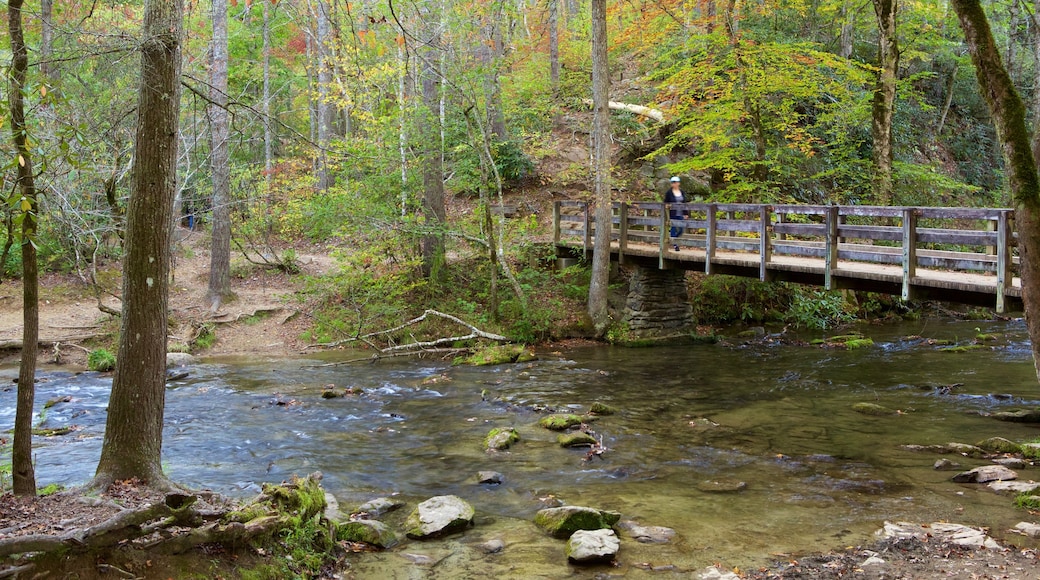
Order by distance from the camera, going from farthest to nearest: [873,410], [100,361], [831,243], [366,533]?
[100,361] < [831,243] < [873,410] < [366,533]

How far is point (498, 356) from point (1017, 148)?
10.5m

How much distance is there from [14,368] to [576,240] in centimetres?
1284

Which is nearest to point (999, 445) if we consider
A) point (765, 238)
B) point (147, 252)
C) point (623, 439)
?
point (623, 439)

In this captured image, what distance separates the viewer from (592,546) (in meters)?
5.99

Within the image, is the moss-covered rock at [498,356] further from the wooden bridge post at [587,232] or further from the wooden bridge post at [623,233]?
the wooden bridge post at [587,232]

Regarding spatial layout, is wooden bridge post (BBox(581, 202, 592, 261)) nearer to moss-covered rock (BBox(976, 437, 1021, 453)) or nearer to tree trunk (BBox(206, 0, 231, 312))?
tree trunk (BBox(206, 0, 231, 312))

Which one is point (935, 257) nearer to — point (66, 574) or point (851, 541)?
point (851, 541)

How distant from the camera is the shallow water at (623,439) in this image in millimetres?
6562

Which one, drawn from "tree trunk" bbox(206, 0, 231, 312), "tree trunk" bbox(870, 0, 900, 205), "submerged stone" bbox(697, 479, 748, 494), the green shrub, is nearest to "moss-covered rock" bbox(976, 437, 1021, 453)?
"submerged stone" bbox(697, 479, 748, 494)

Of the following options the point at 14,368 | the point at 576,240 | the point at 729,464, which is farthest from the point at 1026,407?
the point at 14,368

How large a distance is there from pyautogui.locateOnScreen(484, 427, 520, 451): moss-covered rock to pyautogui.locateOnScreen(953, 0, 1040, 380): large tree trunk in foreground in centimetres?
572

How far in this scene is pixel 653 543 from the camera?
629cm

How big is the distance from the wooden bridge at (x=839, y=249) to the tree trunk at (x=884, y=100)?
1.84 meters

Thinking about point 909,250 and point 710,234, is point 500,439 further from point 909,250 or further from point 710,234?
point 710,234
